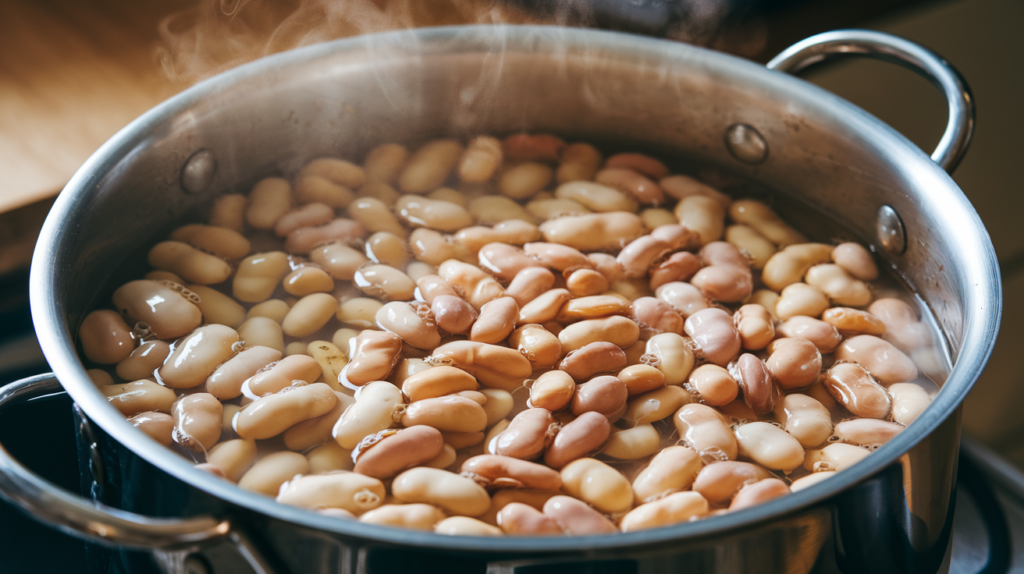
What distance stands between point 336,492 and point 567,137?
47 centimetres

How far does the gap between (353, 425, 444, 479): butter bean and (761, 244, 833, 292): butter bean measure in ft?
1.06

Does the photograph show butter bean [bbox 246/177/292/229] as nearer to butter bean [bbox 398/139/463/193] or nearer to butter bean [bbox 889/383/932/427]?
butter bean [bbox 398/139/463/193]

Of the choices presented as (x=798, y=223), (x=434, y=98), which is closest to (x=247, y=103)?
(x=434, y=98)

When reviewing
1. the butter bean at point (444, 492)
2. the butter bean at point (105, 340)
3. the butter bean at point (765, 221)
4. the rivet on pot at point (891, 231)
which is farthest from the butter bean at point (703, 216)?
the butter bean at point (105, 340)

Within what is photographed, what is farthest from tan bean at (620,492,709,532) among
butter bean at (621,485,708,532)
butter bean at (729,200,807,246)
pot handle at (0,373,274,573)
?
butter bean at (729,200,807,246)

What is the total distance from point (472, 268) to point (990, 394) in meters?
1.00

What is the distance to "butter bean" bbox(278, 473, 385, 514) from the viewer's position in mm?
437

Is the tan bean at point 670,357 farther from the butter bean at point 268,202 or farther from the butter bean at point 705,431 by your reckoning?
the butter bean at point 268,202

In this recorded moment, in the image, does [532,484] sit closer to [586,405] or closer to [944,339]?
[586,405]

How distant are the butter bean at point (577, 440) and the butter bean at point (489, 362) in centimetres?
6

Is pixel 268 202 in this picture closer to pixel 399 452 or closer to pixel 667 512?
pixel 399 452

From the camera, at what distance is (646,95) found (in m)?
0.73

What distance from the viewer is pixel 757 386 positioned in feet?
1.75

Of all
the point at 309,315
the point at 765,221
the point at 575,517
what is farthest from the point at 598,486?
the point at 765,221
